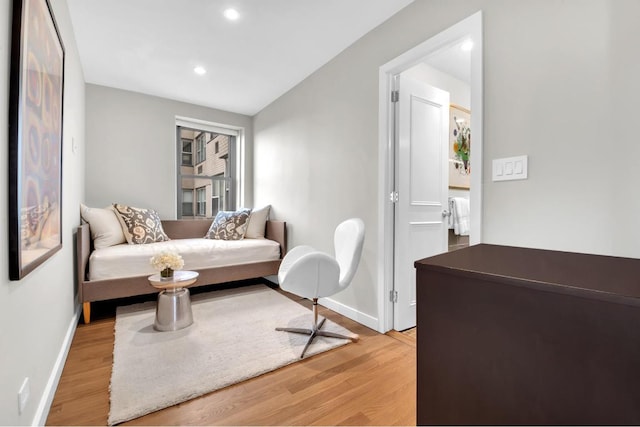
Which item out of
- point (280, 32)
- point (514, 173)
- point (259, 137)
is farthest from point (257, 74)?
point (514, 173)

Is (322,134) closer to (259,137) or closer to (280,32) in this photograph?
(280,32)

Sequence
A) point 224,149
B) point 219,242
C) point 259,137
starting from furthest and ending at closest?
point 224,149 → point 259,137 → point 219,242

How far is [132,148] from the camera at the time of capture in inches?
141

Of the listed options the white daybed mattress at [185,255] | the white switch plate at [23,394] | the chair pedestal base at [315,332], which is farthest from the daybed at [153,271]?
the white switch plate at [23,394]

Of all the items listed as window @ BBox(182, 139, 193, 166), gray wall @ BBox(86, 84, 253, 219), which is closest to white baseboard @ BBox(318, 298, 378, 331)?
gray wall @ BBox(86, 84, 253, 219)

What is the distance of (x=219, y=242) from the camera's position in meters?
3.37

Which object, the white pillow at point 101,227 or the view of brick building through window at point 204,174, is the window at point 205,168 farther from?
the white pillow at point 101,227

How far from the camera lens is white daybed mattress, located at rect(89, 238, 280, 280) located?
2.55 m

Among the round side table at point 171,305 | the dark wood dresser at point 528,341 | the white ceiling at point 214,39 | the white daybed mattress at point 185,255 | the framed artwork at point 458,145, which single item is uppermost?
the white ceiling at point 214,39

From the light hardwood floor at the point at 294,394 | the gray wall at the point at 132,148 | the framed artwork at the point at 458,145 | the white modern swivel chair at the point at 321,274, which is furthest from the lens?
the gray wall at the point at 132,148

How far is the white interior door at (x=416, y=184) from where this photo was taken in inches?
90.0

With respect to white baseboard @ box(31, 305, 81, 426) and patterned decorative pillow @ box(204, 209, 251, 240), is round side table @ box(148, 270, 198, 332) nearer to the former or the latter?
white baseboard @ box(31, 305, 81, 426)

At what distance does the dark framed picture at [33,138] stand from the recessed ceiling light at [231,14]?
1046mm

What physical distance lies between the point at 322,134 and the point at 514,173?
1.84 meters
